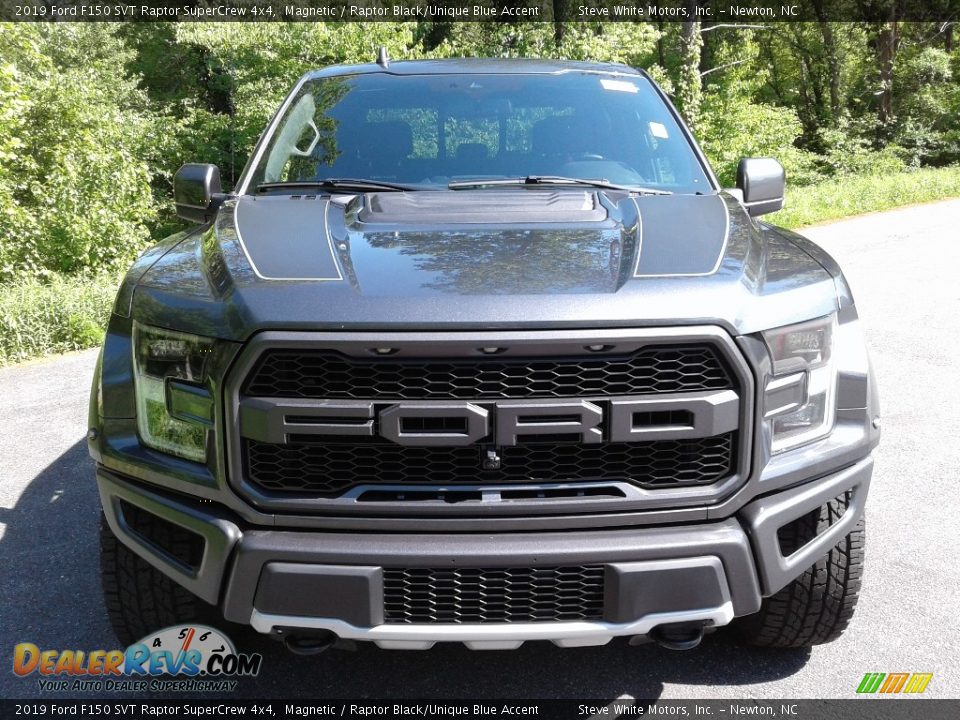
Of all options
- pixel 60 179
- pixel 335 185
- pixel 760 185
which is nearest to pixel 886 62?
pixel 60 179

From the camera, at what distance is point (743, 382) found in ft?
7.30

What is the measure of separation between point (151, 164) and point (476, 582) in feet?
86.3

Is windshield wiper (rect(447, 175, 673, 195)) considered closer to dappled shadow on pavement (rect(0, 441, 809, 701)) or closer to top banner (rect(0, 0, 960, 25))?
dappled shadow on pavement (rect(0, 441, 809, 701))

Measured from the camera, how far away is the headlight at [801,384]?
2303 mm

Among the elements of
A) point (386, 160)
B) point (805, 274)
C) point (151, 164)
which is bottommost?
point (151, 164)

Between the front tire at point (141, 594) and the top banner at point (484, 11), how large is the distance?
16.2 metres

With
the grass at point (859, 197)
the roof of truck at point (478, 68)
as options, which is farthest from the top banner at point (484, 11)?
the roof of truck at point (478, 68)

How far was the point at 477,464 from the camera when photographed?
2.24 meters

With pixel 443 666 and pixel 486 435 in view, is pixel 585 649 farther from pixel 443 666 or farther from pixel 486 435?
pixel 486 435

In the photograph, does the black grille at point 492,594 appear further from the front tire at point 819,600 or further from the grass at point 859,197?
the grass at point 859,197

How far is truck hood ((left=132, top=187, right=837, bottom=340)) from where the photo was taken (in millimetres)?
2180

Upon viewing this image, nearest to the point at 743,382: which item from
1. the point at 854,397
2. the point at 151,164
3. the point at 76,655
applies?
the point at 854,397

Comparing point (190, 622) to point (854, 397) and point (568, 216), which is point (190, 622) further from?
point (854, 397)

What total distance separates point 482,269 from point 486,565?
0.74 m
